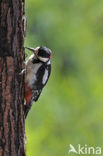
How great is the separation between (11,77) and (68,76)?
33.3 feet

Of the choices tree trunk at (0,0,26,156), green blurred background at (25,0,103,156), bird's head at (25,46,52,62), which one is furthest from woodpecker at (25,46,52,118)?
green blurred background at (25,0,103,156)

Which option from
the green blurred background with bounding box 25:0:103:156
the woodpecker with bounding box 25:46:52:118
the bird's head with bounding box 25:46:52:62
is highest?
the bird's head with bounding box 25:46:52:62

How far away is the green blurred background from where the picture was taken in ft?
44.2

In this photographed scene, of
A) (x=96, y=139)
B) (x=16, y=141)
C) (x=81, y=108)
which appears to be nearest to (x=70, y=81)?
(x=81, y=108)

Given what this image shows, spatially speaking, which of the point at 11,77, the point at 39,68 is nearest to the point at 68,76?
the point at 39,68

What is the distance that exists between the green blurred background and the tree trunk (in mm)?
7254

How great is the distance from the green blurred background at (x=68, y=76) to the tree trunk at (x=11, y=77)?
725 cm

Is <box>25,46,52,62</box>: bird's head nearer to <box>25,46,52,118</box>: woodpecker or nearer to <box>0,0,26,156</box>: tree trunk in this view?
<box>25,46,52,118</box>: woodpecker

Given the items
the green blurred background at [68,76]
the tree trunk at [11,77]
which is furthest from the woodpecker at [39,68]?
the green blurred background at [68,76]

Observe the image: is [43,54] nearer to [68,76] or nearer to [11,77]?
[11,77]

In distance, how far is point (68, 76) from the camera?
50.0ft

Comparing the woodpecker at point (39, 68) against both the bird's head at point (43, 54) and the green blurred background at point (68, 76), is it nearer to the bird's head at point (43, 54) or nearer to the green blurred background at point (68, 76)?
the bird's head at point (43, 54)

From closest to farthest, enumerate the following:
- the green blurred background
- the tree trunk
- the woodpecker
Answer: the tree trunk < the woodpecker < the green blurred background

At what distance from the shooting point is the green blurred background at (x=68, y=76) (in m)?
13.5
